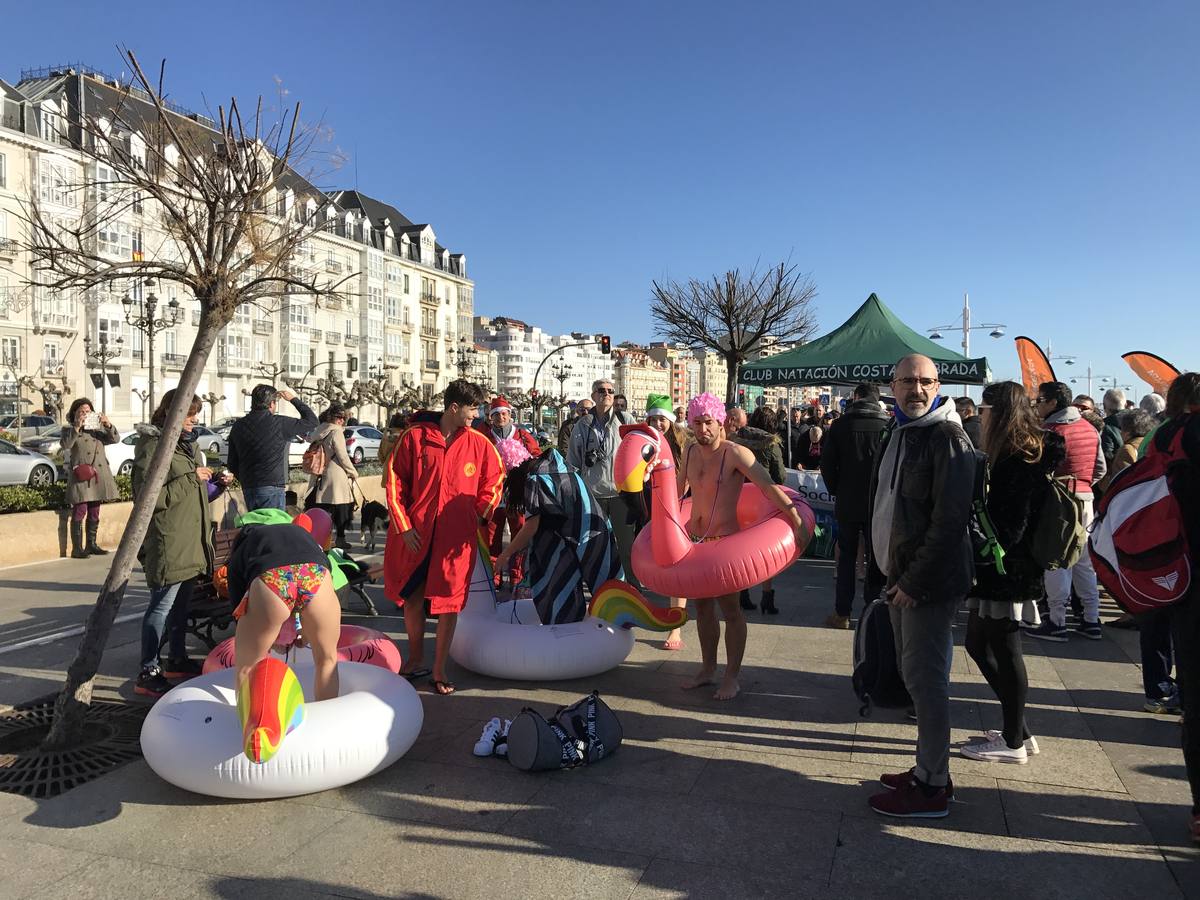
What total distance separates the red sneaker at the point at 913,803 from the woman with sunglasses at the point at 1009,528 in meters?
0.73

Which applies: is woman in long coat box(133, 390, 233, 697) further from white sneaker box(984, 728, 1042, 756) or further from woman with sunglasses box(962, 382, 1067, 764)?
white sneaker box(984, 728, 1042, 756)

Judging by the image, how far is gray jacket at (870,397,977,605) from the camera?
128 inches

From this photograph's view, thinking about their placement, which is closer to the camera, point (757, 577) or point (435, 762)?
point (435, 762)

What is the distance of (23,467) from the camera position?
57.1 ft

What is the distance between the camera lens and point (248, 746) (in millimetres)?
3326

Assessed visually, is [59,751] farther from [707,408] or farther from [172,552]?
[707,408]

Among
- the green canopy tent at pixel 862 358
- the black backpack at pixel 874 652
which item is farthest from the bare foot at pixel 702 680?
the green canopy tent at pixel 862 358

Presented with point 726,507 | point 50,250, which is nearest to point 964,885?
point 726,507

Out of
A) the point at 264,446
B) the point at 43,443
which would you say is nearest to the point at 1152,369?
the point at 264,446

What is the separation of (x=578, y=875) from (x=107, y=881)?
1.71 m

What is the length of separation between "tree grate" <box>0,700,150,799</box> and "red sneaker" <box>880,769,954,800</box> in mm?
3625

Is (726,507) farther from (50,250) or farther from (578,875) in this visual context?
(50,250)

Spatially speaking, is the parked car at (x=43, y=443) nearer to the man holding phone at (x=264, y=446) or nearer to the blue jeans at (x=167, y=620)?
the man holding phone at (x=264, y=446)

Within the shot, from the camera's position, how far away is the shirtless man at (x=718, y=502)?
491cm
